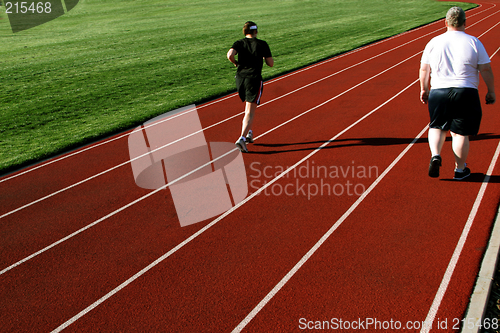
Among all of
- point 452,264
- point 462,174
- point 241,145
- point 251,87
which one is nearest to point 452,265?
point 452,264

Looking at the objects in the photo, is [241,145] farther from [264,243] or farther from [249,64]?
[264,243]

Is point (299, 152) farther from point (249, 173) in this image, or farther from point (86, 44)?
point (86, 44)

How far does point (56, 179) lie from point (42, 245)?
223 cm

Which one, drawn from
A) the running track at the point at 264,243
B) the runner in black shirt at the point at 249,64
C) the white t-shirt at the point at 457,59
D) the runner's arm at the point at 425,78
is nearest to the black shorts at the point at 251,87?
the runner in black shirt at the point at 249,64

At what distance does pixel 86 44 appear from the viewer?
2562cm

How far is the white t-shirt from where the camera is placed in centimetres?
513

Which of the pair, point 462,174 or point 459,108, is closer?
point 459,108

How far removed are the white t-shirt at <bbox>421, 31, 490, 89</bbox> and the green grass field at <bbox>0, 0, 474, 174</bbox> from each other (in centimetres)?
681

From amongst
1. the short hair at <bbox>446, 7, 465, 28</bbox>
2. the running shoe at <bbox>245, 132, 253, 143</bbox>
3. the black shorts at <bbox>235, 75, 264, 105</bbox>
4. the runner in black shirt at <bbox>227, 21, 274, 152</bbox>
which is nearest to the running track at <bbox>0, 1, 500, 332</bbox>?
the running shoe at <bbox>245, 132, 253, 143</bbox>

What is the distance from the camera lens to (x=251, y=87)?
24.0 feet

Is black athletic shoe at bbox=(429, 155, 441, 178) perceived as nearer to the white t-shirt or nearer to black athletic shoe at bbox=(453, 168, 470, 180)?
black athletic shoe at bbox=(453, 168, 470, 180)

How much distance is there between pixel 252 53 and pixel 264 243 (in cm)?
372

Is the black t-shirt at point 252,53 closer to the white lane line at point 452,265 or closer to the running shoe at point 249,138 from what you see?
the running shoe at point 249,138

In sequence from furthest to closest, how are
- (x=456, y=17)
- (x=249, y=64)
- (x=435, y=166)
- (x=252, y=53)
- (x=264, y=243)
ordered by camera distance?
(x=249, y=64)
(x=252, y=53)
(x=435, y=166)
(x=456, y=17)
(x=264, y=243)
